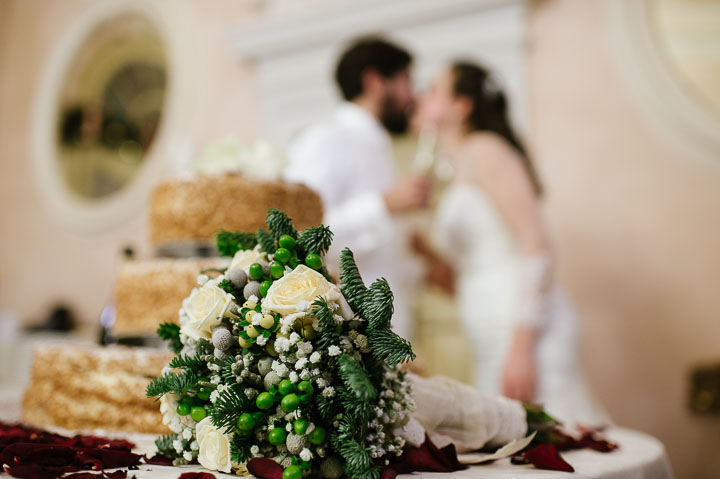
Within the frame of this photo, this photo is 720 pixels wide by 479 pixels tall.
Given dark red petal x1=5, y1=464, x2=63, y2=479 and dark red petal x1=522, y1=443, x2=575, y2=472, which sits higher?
dark red petal x1=522, y1=443, x2=575, y2=472

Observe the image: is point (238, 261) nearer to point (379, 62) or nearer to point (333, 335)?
point (333, 335)

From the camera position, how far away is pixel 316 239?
915mm

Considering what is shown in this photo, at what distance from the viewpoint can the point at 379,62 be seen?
277 cm

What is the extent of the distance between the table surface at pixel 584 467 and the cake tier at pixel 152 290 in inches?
12.6

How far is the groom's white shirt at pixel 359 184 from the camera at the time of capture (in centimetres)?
217

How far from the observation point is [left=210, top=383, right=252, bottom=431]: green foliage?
803 mm

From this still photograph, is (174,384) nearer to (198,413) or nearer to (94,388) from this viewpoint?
(198,413)

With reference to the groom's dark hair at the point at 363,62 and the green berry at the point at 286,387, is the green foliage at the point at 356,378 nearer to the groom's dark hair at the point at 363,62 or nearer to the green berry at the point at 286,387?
the green berry at the point at 286,387

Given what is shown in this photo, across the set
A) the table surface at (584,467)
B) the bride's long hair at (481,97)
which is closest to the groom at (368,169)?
the bride's long hair at (481,97)

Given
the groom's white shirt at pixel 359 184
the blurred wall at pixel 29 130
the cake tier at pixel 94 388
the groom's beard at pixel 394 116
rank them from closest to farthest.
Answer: the cake tier at pixel 94 388 < the groom's white shirt at pixel 359 184 < the groom's beard at pixel 394 116 < the blurred wall at pixel 29 130

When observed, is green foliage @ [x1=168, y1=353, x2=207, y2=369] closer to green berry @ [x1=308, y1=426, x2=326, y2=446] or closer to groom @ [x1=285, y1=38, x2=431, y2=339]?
green berry @ [x1=308, y1=426, x2=326, y2=446]

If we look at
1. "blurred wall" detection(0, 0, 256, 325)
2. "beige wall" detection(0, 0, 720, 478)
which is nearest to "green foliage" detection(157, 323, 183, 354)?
"beige wall" detection(0, 0, 720, 478)

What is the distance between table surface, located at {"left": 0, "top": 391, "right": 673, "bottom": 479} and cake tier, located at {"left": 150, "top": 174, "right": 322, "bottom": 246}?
534 millimetres

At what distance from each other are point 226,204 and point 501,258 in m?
1.46
